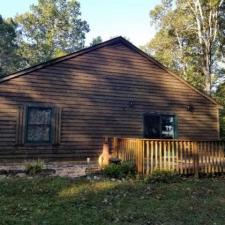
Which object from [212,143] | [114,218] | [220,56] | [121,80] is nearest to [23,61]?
[220,56]

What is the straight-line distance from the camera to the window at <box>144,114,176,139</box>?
16.7 m

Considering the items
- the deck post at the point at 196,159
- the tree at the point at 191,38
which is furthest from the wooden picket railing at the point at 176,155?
the tree at the point at 191,38

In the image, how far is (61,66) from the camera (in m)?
14.7

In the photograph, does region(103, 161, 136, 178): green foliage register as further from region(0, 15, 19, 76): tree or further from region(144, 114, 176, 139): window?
region(0, 15, 19, 76): tree

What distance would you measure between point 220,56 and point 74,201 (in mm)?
29645

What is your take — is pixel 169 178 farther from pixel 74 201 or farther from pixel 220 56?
pixel 220 56

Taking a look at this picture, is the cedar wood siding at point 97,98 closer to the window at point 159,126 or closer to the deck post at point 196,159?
the window at point 159,126

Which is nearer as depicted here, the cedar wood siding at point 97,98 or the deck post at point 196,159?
the deck post at point 196,159

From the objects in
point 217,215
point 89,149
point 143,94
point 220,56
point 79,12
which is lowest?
point 217,215

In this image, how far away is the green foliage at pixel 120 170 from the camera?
1089 cm

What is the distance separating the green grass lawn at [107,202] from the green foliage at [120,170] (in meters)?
1.08

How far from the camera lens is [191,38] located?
32219mm

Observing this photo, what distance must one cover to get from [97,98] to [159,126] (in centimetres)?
371

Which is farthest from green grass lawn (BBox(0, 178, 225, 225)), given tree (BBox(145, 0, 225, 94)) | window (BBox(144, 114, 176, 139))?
tree (BBox(145, 0, 225, 94))
